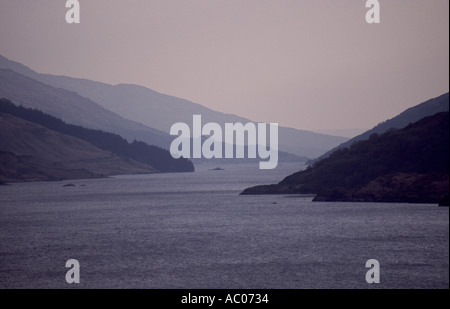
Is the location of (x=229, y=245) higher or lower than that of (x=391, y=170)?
lower

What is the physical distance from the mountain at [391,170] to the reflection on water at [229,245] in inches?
354

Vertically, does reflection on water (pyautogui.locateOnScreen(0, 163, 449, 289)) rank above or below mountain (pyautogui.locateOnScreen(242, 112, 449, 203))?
below

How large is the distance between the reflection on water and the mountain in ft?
29.5

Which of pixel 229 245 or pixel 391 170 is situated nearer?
pixel 229 245

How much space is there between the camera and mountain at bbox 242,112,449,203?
13862 cm

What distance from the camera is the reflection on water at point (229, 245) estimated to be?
6331cm

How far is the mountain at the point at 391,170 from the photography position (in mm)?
138625

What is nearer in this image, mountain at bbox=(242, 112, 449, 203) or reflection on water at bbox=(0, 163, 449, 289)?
reflection on water at bbox=(0, 163, 449, 289)

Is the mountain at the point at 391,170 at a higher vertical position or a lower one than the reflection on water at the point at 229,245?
higher

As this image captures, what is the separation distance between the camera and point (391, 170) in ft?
501

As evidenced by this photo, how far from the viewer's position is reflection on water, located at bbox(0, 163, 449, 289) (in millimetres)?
63312

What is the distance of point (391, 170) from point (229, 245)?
257 feet

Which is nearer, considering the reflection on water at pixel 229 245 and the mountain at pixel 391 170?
the reflection on water at pixel 229 245
